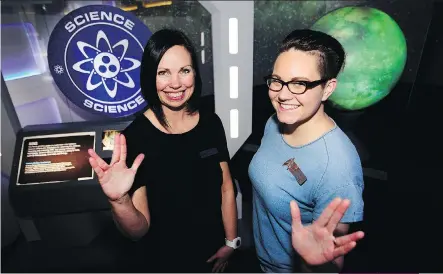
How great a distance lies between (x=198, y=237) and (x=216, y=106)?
2.93 ft

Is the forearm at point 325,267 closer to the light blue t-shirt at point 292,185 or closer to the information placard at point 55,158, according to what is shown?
the light blue t-shirt at point 292,185

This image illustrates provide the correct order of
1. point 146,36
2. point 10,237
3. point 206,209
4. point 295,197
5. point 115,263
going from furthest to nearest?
point 10,237 < point 115,263 < point 146,36 < point 206,209 < point 295,197

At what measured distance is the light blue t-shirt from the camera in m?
1.06

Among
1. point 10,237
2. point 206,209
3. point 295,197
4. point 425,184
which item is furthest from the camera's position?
point 425,184

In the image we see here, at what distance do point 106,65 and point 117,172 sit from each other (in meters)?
1.00

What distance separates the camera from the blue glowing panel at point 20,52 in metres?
2.09

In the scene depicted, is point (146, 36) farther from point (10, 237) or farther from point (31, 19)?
point (10, 237)

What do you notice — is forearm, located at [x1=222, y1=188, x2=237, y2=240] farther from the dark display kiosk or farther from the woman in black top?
the dark display kiosk

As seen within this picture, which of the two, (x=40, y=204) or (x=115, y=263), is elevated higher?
(x=40, y=204)

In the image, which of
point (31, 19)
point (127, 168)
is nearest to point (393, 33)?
point (127, 168)

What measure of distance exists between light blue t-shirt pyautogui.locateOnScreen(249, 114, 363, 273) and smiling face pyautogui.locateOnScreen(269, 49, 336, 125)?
5.1 inches

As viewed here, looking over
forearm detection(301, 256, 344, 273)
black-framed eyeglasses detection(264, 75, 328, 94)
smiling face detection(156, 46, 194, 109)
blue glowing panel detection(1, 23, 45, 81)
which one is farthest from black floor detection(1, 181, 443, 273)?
blue glowing panel detection(1, 23, 45, 81)

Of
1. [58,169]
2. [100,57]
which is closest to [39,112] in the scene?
[58,169]

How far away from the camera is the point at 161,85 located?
1365mm
